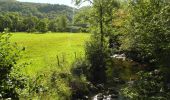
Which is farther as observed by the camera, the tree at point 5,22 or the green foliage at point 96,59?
the tree at point 5,22

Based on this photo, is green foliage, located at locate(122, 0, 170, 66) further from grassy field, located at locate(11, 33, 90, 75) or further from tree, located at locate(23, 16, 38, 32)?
tree, located at locate(23, 16, 38, 32)

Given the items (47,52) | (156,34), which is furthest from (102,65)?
(156,34)

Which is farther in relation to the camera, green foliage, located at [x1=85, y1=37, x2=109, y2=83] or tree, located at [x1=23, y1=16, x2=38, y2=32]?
tree, located at [x1=23, y1=16, x2=38, y2=32]

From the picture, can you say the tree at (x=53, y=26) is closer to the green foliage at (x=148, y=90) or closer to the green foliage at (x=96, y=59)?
the green foliage at (x=96, y=59)

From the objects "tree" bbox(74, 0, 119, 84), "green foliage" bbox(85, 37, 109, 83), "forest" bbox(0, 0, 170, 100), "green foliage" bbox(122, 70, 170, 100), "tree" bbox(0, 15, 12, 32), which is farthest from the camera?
"tree" bbox(0, 15, 12, 32)

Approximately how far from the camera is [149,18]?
24641mm

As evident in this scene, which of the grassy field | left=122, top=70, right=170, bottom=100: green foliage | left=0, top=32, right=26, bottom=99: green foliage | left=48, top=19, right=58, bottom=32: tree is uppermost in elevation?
left=0, top=32, right=26, bottom=99: green foliage

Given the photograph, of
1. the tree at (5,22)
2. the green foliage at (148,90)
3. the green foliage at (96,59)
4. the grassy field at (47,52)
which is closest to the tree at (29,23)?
the tree at (5,22)

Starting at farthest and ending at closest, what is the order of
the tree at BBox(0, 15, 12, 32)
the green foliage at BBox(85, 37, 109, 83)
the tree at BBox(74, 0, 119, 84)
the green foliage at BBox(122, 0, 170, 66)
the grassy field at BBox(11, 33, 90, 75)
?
the tree at BBox(0, 15, 12, 32)
the tree at BBox(74, 0, 119, 84)
the green foliage at BBox(85, 37, 109, 83)
the grassy field at BBox(11, 33, 90, 75)
the green foliage at BBox(122, 0, 170, 66)

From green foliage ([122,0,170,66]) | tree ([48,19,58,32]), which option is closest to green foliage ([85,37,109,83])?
green foliage ([122,0,170,66])

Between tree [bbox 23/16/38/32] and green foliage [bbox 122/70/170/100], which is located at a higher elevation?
green foliage [bbox 122/70/170/100]

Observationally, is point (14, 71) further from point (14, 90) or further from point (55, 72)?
point (55, 72)

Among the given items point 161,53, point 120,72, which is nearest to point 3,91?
point 161,53

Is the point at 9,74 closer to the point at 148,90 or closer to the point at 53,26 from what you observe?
the point at 148,90
